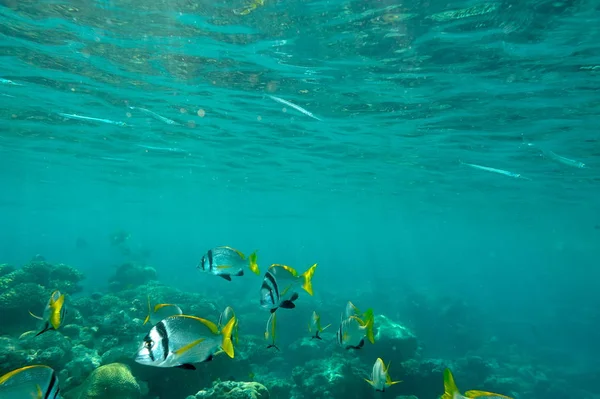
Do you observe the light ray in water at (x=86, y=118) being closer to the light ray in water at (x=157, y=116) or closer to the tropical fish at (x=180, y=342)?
the light ray in water at (x=157, y=116)

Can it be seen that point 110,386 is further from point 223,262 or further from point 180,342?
point 180,342

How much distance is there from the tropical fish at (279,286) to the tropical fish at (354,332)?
0.96 m

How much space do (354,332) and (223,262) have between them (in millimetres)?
2057

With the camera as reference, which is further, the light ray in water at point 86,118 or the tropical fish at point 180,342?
the light ray in water at point 86,118

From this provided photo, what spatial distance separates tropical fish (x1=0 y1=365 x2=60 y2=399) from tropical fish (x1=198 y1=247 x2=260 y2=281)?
1.85 metres

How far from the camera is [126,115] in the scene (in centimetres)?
1934

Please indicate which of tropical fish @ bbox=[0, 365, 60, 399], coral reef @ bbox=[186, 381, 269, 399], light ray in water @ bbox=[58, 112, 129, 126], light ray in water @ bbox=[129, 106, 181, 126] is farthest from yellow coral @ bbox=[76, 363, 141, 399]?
light ray in water @ bbox=[58, 112, 129, 126]

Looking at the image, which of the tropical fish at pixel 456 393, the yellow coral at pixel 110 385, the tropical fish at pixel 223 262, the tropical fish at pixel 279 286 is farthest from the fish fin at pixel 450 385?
the yellow coral at pixel 110 385

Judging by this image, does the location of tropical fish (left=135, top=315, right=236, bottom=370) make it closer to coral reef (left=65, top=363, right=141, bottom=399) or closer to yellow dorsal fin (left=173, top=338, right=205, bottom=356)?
yellow dorsal fin (left=173, top=338, right=205, bottom=356)

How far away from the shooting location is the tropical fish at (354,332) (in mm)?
4746

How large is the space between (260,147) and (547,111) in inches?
629

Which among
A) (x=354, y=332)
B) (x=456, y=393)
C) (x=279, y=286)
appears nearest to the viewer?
(x=456, y=393)

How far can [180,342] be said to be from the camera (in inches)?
111

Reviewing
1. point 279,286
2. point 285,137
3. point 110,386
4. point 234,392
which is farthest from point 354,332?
point 285,137
